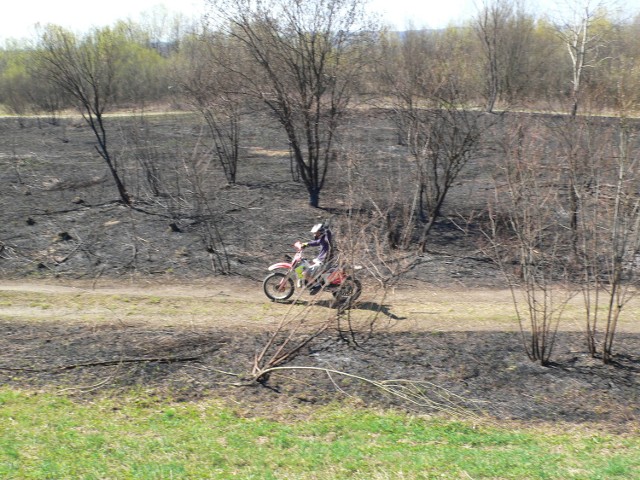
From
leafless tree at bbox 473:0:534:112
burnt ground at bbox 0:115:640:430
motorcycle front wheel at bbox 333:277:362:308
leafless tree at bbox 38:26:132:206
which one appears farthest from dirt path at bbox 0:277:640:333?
leafless tree at bbox 473:0:534:112

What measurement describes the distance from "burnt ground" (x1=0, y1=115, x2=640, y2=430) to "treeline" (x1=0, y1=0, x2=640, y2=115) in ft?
11.6

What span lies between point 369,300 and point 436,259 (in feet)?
11.2

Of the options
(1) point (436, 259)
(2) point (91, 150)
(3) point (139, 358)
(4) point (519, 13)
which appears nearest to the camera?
(3) point (139, 358)

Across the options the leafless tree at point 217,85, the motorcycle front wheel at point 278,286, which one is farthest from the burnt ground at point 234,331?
the leafless tree at point 217,85

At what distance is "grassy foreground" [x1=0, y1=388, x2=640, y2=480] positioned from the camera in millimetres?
6332

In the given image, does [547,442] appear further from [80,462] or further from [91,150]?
[91,150]

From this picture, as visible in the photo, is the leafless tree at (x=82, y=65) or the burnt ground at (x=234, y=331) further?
the leafless tree at (x=82, y=65)

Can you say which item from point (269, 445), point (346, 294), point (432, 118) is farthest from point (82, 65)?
point (269, 445)

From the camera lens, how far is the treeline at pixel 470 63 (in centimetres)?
1550

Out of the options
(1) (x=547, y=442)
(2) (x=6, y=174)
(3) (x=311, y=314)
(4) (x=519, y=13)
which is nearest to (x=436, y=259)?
(3) (x=311, y=314)

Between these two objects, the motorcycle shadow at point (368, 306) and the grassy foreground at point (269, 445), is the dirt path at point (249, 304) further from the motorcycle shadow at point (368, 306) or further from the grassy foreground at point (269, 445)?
the grassy foreground at point (269, 445)

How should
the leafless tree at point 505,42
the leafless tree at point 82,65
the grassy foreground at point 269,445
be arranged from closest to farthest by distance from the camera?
the grassy foreground at point 269,445
the leafless tree at point 82,65
the leafless tree at point 505,42

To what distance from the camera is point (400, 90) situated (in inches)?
607

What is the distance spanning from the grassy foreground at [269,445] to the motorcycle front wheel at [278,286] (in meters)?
3.90
